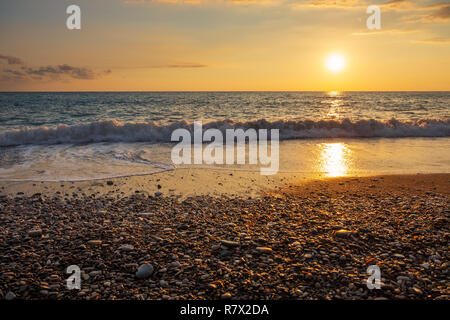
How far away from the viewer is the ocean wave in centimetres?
1442

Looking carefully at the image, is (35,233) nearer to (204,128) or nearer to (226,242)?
(226,242)

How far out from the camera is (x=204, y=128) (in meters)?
17.0

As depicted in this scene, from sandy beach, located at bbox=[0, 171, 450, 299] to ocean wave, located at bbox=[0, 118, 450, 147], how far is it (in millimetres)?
8500

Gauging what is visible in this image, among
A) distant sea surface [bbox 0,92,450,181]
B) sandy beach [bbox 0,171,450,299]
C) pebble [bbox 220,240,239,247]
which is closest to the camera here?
sandy beach [bbox 0,171,450,299]

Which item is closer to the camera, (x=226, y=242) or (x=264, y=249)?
(x=264, y=249)
